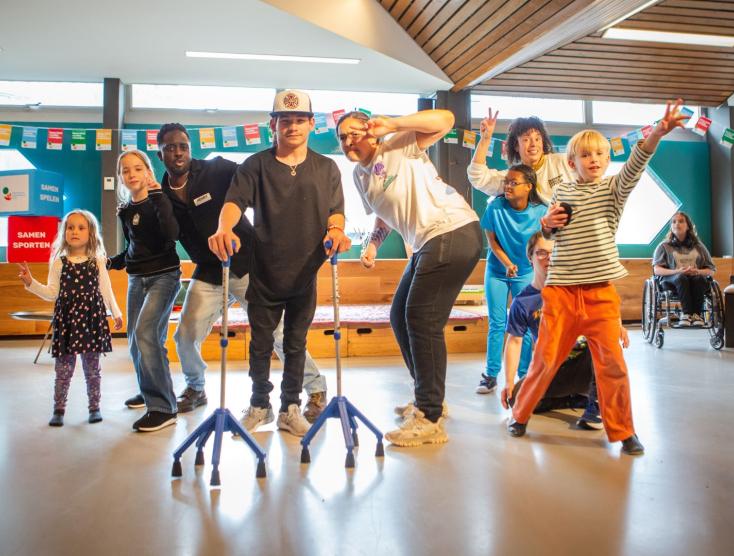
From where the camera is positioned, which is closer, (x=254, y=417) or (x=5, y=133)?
(x=254, y=417)

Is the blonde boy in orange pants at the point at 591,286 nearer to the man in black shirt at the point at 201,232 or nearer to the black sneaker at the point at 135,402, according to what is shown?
the man in black shirt at the point at 201,232

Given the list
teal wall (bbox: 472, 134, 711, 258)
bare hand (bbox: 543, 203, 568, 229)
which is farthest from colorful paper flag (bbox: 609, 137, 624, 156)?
bare hand (bbox: 543, 203, 568, 229)

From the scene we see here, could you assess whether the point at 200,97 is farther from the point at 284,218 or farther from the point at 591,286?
the point at 591,286

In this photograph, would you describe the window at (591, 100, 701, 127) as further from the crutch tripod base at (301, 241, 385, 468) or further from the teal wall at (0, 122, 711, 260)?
the crutch tripod base at (301, 241, 385, 468)

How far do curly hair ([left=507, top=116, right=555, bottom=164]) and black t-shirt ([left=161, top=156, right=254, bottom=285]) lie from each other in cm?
146

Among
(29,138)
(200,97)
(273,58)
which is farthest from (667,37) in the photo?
(29,138)

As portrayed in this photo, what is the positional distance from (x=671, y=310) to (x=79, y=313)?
15.1ft

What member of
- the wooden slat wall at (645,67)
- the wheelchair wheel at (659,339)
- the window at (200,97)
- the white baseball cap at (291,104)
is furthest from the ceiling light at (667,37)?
the white baseball cap at (291,104)

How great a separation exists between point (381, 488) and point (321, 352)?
2.81m

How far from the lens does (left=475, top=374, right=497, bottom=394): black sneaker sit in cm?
313

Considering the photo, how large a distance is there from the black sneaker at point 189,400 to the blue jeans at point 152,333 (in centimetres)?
21

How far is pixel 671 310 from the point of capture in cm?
498

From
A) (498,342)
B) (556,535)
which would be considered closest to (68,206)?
(498,342)

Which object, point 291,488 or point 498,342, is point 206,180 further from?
point 498,342
